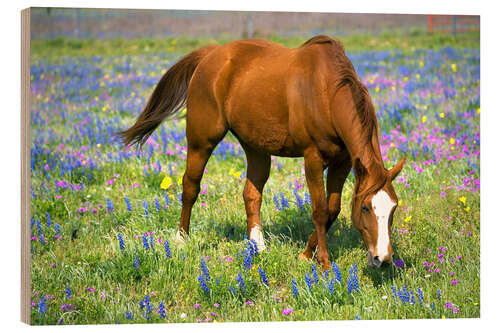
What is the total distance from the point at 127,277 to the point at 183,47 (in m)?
4.40

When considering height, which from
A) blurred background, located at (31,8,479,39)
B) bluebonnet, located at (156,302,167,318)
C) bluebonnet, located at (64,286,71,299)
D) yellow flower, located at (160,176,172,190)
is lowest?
bluebonnet, located at (156,302,167,318)

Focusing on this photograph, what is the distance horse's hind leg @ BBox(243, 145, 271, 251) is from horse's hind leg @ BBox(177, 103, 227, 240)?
15.5 inches

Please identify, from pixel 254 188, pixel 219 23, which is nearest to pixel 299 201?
pixel 254 188

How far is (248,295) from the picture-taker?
5012 millimetres

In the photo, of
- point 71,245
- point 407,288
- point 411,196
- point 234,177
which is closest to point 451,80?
point 411,196

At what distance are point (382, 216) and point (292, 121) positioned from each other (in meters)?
1.22

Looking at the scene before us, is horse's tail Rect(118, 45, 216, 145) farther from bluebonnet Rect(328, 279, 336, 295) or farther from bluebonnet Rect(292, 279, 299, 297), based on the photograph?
bluebonnet Rect(328, 279, 336, 295)

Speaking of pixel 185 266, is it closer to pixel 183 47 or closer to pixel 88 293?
pixel 88 293

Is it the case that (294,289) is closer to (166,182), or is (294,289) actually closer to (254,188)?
(254,188)

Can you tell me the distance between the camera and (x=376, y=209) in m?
4.47

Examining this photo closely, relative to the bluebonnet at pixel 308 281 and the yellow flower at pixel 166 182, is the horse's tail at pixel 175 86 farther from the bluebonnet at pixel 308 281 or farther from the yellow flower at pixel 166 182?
the bluebonnet at pixel 308 281

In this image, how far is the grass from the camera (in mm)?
4965

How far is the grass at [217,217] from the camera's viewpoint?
496 centimetres

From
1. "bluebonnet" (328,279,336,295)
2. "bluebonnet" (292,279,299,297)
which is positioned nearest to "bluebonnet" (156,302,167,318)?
"bluebonnet" (292,279,299,297)
